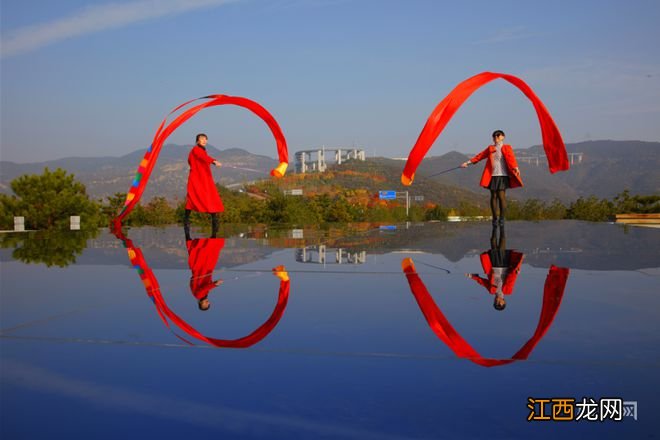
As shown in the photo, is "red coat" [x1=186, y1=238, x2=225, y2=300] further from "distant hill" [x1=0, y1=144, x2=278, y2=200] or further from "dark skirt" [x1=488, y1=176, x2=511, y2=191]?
"distant hill" [x1=0, y1=144, x2=278, y2=200]

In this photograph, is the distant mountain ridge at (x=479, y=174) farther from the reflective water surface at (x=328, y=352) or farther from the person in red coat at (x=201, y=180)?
the reflective water surface at (x=328, y=352)

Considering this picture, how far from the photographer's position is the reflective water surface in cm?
217

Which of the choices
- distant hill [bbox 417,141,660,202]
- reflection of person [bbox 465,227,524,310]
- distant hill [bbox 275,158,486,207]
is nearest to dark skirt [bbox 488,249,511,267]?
reflection of person [bbox 465,227,524,310]

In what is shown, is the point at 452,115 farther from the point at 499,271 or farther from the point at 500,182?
Answer: the point at 499,271

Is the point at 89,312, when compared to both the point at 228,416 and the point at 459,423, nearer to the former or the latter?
the point at 228,416

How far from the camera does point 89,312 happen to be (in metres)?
4.18

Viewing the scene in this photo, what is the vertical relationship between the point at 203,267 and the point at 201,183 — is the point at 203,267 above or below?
below

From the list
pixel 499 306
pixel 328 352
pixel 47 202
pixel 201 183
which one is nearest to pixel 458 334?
pixel 328 352

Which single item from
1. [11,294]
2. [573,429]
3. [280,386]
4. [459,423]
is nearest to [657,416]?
[573,429]

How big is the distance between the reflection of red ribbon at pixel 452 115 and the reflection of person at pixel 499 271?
11.6ft

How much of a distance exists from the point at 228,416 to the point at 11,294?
11.8ft

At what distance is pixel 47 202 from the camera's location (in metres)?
21.6

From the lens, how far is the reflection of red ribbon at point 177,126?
44.2 feet

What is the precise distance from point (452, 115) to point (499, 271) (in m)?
6.56
